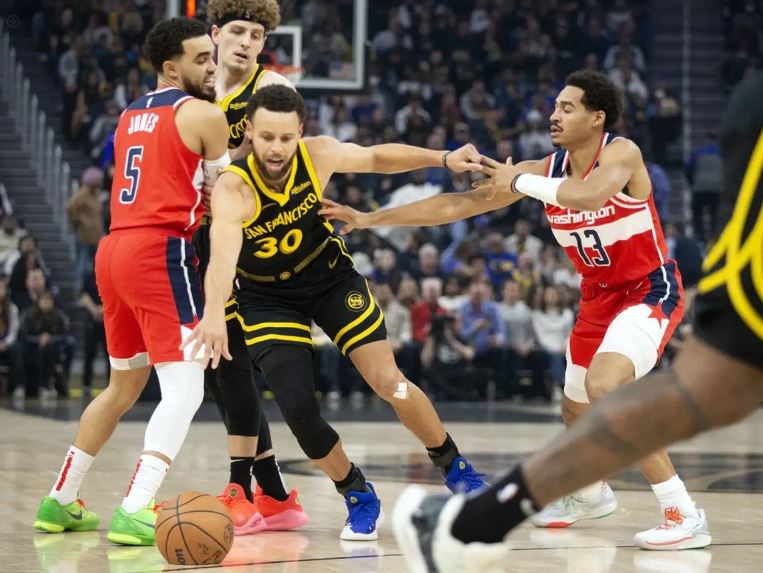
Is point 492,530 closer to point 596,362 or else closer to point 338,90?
point 596,362

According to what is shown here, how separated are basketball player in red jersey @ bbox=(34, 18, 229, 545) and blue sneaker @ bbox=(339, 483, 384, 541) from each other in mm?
835

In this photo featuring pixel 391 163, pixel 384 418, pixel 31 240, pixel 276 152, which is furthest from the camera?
pixel 31 240

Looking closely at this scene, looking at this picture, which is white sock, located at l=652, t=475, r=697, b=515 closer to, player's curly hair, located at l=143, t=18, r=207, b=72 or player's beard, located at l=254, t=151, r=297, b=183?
player's beard, located at l=254, t=151, r=297, b=183

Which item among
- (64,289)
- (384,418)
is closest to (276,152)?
(384,418)

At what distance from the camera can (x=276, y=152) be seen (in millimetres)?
5668

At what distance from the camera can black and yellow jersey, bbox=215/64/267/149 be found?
6.52m

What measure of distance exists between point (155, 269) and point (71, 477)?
1.09 m

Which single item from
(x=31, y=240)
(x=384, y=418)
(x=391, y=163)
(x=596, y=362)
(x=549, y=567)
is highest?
(x=391, y=163)

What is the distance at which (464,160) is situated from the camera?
595cm

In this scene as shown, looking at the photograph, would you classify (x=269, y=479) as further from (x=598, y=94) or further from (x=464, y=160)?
(x=598, y=94)

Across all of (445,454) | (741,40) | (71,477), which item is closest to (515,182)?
(445,454)

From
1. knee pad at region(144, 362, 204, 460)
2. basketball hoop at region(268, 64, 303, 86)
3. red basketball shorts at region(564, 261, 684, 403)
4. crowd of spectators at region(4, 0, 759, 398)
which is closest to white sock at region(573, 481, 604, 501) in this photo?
red basketball shorts at region(564, 261, 684, 403)

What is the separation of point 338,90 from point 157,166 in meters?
8.89

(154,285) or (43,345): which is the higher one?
(154,285)
